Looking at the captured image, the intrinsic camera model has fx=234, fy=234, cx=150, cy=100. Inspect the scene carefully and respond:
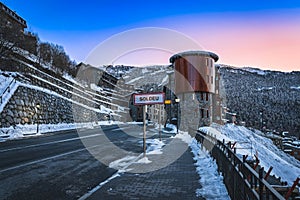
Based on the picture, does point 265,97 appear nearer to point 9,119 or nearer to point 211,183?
point 9,119

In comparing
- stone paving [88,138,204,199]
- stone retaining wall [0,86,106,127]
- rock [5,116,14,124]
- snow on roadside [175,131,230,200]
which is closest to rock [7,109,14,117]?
stone retaining wall [0,86,106,127]

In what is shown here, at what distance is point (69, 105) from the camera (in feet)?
133

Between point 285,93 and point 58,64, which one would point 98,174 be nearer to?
point 58,64

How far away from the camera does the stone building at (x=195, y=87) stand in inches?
1401

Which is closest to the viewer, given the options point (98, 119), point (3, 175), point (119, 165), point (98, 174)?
point (3, 175)

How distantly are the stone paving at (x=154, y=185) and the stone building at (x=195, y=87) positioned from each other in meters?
27.5

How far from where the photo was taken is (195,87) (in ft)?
118

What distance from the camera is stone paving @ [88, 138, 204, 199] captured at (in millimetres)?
5547

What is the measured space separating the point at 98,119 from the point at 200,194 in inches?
1958

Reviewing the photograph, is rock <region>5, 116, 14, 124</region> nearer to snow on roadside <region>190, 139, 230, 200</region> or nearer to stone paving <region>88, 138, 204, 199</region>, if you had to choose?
stone paving <region>88, 138, 204, 199</region>

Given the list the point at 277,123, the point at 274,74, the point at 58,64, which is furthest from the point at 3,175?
the point at 274,74

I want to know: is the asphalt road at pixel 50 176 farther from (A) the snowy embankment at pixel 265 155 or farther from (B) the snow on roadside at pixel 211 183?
(A) the snowy embankment at pixel 265 155

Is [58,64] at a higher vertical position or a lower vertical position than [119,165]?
higher

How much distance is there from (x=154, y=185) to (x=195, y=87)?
3074 cm
